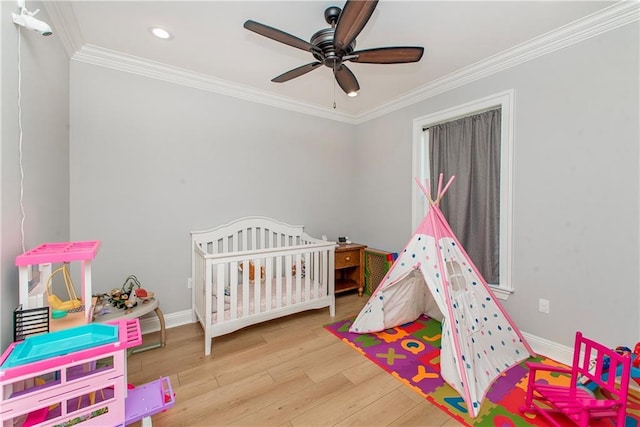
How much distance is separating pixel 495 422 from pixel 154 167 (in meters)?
3.29

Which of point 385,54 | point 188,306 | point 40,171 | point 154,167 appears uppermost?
point 385,54

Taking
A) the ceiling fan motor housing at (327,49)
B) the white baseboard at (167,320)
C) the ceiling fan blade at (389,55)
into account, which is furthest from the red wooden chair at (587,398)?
the white baseboard at (167,320)

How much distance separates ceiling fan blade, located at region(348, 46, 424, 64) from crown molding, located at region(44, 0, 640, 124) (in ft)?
4.19

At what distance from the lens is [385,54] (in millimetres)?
1688

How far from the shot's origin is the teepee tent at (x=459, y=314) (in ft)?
5.92

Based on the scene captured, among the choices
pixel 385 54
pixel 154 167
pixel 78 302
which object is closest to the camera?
pixel 78 302

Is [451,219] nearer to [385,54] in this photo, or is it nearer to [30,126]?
[385,54]

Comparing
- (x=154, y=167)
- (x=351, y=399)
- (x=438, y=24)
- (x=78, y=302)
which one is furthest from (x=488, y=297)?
(x=154, y=167)

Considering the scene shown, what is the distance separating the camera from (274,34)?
1.51m

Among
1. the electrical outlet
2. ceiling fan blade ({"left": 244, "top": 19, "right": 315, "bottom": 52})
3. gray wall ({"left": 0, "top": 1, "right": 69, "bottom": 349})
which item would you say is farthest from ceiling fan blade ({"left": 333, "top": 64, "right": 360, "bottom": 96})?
the electrical outlet

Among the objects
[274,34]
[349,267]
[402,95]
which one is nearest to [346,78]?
[274,34]

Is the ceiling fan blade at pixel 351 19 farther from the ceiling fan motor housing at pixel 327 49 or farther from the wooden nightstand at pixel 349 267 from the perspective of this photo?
the wooden nightstand at pixel 349 267

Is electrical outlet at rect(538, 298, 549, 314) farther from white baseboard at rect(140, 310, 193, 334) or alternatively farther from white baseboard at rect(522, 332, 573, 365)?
white baseboard at rect(140, 310, 193, 334)

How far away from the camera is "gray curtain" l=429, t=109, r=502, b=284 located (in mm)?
2574
